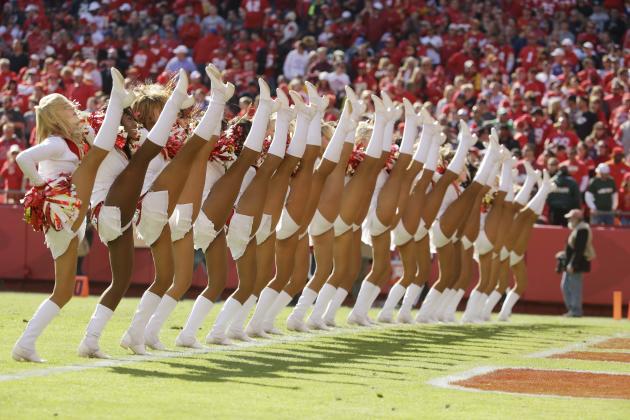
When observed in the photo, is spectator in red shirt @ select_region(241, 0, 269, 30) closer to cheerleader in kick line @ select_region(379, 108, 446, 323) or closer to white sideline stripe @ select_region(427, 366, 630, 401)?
cheerleader in kick line @ select_region(379, 108, 446, 323)

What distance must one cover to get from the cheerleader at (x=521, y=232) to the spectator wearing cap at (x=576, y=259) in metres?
1.86

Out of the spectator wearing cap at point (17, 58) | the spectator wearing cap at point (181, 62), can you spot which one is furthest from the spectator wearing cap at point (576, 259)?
the spectator wearing cap at point (17, 58)

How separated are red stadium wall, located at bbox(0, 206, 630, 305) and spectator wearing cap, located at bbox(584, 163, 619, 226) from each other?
0.17 metres

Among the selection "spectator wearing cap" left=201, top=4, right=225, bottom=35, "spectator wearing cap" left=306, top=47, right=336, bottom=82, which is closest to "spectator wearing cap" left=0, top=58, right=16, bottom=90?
"spectator wearing cap" left=201, top=4, right=225, bottom=35

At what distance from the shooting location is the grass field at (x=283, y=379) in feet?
19.3

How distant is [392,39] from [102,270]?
7.82m

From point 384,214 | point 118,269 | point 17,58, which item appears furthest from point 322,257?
point 17,58

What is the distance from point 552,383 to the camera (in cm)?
747

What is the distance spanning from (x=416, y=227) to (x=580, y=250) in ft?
15.5

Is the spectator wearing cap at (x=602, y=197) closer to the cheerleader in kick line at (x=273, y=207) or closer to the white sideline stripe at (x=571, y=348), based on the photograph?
the white sideline stripe at (x=571, y=348)

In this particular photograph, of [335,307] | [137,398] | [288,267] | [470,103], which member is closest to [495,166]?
[335,307]

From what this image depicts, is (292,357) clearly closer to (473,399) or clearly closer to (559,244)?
(473,399)

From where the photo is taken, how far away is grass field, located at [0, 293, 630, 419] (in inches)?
231

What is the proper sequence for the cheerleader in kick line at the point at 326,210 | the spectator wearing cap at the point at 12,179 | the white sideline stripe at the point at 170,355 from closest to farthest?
1. the white sideline stripe at the point at 170,355
2. the cheerleader in kick line at the point at 326,210
3. the spectator wearing cap at the point at 12,179
